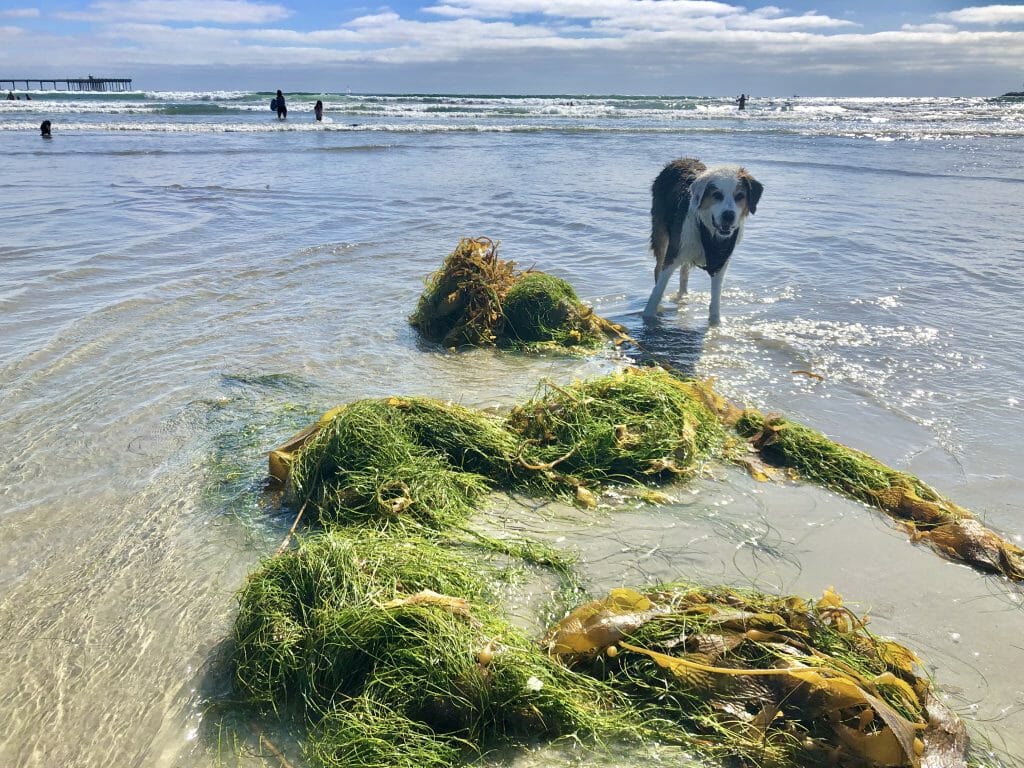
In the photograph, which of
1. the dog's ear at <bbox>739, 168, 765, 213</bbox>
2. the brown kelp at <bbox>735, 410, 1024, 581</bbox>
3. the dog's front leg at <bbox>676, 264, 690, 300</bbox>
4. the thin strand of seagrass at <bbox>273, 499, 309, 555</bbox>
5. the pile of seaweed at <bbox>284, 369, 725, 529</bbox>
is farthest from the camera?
the dog's front leg at <bbox>676, 264, 690, 300</bbox>

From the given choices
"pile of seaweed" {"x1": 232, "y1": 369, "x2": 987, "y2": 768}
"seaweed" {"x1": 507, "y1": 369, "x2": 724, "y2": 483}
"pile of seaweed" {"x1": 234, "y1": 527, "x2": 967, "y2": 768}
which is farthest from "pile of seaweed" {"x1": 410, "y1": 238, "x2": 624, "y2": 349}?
"pile of seaweed" {"x1": 234, "y1": 527, "x2": 967, "y2": 768}

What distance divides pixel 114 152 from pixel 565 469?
23085mm

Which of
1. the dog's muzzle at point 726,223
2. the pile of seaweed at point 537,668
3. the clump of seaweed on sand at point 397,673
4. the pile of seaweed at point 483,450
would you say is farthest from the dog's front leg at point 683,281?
the clump of seaweed on sand at point 397,673

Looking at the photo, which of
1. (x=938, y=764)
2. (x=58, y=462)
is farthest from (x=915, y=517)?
Answer: (x=58, y=462)

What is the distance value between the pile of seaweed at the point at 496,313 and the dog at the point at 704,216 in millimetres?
1239

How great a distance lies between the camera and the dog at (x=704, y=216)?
22.4 ft

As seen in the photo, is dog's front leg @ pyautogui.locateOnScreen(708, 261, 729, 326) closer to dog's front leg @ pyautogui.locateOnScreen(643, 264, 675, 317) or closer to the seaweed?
dog's front leg @ pyautogui.locateOnScreen(643, 264, 675, 317)

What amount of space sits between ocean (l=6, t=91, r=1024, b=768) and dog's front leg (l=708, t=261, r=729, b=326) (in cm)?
24

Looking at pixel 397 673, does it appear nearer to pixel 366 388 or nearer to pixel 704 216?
pixel 366 388

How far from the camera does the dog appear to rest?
6820mm

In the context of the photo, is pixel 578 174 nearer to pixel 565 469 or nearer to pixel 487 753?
pixel 565 469

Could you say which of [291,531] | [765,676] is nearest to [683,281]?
[291,531]

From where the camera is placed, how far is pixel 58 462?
4.11 metres

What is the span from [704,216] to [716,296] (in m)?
0.83
